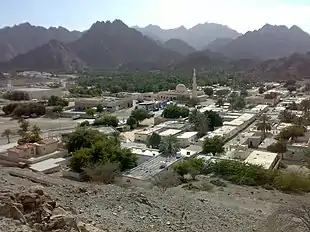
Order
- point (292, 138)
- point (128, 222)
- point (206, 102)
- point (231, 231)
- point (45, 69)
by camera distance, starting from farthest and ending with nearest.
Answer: point (45, 69) → point (206, 102) → point (292, 138) → point (231, 231) → point (128, 222)

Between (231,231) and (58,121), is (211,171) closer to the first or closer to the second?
(231,231)

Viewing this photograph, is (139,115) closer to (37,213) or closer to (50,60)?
(37,213)

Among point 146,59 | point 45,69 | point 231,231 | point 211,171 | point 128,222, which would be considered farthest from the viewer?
point 146,59

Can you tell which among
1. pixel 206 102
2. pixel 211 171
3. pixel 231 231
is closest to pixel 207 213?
pixel 231 231

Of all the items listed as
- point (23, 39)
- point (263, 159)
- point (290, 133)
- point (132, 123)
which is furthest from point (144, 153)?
point (23, 39)

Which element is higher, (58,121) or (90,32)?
(90,32)

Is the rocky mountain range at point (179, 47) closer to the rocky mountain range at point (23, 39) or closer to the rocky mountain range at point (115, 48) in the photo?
the rocky mountain range at point (115, 48)

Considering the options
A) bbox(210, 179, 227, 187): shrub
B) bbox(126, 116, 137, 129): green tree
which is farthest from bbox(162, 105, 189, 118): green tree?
bbox(210, 179, 227, 187): shrub
